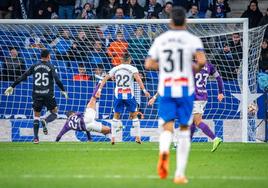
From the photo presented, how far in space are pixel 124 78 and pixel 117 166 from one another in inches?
256

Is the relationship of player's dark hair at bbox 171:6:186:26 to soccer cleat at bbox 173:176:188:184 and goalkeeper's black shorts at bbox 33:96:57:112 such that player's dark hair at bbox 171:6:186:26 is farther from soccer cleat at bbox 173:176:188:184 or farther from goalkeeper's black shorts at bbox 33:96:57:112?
goalkeeper's black shorts at bbox 33:96:57:112

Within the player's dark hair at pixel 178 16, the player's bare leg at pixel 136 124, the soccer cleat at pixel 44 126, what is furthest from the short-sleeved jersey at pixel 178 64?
the soccer cleat at pixel 44 126

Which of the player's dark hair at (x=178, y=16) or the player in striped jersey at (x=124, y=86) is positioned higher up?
the player's dark hair at (x=178, y=16)

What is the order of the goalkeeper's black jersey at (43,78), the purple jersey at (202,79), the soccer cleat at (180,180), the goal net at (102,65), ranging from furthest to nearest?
the goal net at (102,65)
the goalkeeper's black jersey at (43,78)
the purple jersey at (202,79)
the soccer cleat at (180,180)

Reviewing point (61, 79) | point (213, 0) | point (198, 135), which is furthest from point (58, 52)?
point (213, 0)

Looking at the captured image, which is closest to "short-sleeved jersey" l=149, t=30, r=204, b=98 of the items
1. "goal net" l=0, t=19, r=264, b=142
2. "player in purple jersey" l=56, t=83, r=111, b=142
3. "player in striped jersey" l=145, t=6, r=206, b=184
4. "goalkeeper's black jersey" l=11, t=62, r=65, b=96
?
"player in striped jersey" l=145, t=6, r=206, b=184

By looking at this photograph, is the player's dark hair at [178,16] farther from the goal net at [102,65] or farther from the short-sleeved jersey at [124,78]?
the goal net at [102,65]

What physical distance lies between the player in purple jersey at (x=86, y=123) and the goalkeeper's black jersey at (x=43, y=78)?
88 cm

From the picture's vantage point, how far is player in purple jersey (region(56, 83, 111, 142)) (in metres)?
22.5

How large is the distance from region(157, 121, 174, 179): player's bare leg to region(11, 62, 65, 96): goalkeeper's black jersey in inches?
379

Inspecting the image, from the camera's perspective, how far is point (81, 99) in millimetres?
23969

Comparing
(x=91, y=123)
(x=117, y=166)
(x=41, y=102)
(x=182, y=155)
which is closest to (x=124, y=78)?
(x=91, y=123)

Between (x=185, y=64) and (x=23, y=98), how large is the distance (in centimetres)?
1219

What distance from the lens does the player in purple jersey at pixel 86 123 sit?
22.5 m
